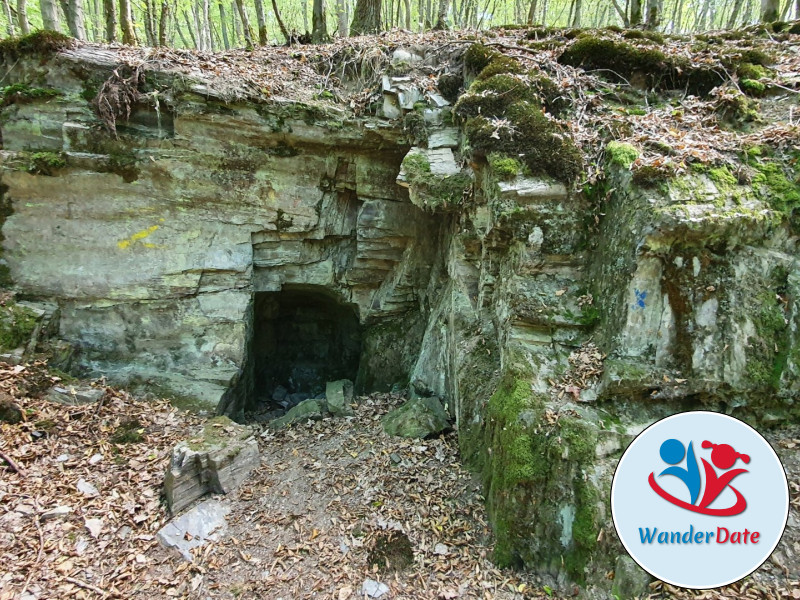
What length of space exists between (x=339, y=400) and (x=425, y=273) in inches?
112

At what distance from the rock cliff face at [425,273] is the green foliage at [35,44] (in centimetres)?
15

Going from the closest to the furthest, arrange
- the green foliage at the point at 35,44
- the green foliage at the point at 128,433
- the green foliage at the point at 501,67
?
the green foliage at the point at 128,433
the green foliage at the point at 501,67
the green foliage at the point at 35,44

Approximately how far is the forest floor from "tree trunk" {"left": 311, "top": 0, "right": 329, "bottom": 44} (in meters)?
8.58

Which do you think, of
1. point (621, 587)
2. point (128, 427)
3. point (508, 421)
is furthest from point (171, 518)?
point (621, 587)

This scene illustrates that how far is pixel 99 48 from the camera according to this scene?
21.6ft

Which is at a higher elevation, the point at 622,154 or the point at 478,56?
the point at 478,56

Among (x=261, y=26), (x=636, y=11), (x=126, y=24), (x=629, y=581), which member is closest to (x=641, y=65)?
(x=636, y=11)

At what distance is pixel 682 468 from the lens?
282 cm

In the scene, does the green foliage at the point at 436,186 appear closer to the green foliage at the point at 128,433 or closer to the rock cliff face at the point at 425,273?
the rock cliff face at the point at 425,273

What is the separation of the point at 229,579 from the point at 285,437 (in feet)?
8.00

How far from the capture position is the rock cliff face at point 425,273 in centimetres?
383

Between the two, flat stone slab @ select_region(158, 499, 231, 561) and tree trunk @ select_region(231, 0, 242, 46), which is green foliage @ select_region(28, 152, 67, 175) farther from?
tree trunk @ select_region(231, 0, 242, 46)

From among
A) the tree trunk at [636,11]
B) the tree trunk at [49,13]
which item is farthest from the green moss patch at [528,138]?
the tree trunk at [49,13]

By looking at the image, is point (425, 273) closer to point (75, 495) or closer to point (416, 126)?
point (416, 126)
